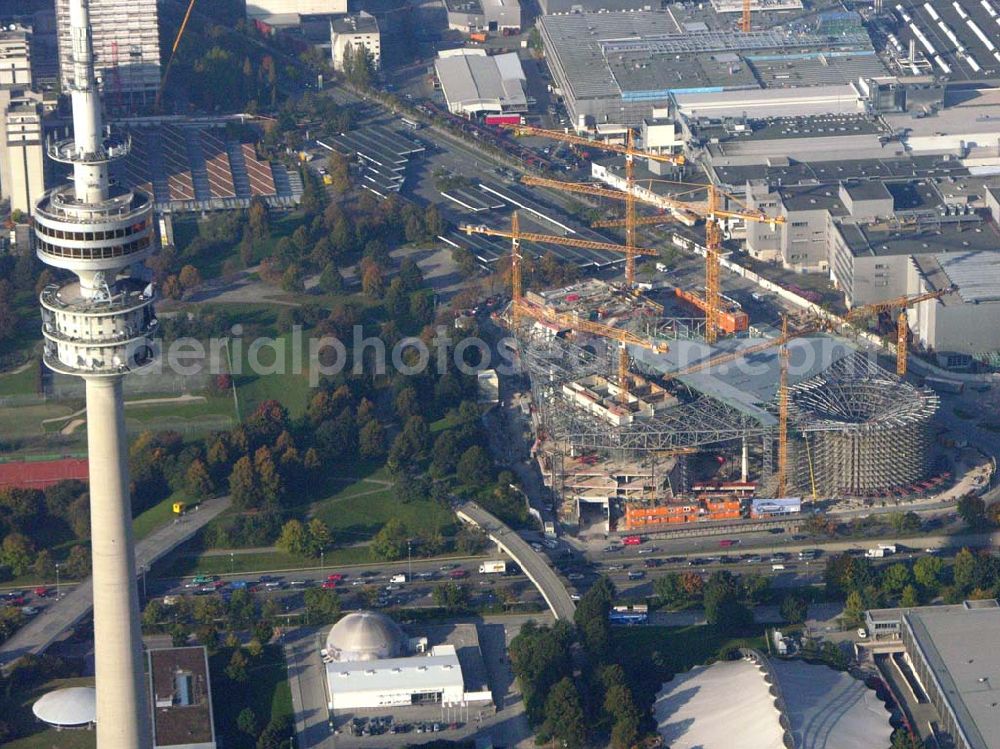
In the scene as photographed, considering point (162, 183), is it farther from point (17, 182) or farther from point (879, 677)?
point (879, 677)

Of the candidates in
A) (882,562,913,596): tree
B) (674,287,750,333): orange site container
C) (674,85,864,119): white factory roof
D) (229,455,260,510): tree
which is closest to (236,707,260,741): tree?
(229,455,260,510): tree

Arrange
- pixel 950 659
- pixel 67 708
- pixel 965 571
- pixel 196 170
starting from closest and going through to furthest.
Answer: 1. pixel 67 708
2. pixel 950 659
3. pixel 965 571
4. pixel 196 170

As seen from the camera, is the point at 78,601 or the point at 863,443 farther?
the point at 863,443

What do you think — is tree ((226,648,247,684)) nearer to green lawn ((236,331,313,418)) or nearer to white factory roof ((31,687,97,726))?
white factory roof ((31,687,97,726))

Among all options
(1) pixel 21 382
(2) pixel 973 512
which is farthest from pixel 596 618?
(1) pixel 21 382

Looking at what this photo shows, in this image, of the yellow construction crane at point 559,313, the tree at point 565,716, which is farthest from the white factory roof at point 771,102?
the tree at point 565,716

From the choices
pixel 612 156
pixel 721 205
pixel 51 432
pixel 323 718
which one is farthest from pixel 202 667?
pixel 612 156

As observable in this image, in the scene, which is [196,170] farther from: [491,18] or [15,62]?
[491,18]
